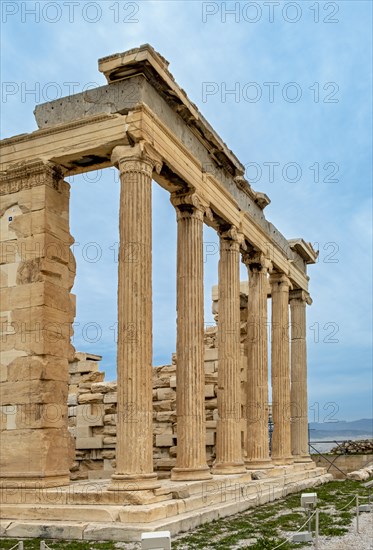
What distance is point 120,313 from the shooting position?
14.8 m

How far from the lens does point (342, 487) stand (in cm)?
2317

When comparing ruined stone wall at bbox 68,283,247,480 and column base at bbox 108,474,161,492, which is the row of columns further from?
ruined stone wall at bbox 68,283,247,480

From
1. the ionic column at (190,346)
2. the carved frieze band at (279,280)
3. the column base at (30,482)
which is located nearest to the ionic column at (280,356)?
the carved frieze band at (279,280)

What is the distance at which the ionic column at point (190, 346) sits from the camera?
16.9 meters

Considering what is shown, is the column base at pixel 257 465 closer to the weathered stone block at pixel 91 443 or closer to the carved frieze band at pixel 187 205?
the weathered stone block at pixel 91 443

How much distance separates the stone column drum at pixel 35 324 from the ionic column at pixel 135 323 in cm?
175

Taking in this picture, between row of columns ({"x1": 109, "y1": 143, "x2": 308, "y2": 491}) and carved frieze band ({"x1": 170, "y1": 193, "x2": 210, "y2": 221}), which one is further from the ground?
carved frieze band ({"x1": 170, "y1": 193, "x2": 210, "y2": 221})

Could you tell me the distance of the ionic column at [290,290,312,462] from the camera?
93.2 feet

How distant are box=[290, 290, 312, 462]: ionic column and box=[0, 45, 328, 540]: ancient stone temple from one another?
845cm

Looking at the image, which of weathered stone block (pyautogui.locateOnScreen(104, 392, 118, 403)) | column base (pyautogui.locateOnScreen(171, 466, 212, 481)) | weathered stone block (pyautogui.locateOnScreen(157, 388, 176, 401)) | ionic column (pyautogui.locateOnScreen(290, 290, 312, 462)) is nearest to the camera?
column base (pyautogui.locateOnScreen(171, 466, 212, 481))

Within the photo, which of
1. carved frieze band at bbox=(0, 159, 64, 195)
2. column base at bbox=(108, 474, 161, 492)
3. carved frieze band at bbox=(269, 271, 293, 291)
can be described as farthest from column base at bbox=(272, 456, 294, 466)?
carved frieze band at bbox=(0, 159, 64, 195)

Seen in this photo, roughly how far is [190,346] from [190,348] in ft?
0.16

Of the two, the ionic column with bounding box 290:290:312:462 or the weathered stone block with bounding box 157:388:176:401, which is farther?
the ionic column with bounding box 290:290:312:462

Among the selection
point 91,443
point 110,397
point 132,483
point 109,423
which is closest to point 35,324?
point 132,483
